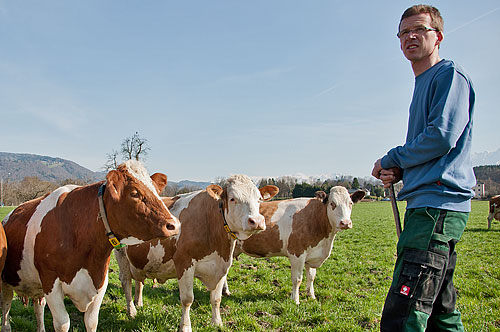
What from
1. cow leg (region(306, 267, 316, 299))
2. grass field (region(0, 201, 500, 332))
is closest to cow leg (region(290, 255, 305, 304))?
grass field (region(0, 201, 500, 332))

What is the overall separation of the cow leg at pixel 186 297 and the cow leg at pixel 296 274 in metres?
2.46

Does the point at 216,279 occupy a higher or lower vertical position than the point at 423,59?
lower

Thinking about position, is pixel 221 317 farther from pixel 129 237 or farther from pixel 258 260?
pixel 258 260

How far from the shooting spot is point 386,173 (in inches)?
105

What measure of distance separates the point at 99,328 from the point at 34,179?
3774 inches

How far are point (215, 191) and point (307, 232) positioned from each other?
3093 mm

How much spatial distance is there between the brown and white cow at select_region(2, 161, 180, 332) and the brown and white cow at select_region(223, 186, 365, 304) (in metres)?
4.07

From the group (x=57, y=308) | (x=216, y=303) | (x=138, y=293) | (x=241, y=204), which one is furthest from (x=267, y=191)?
(x=57, y=308)

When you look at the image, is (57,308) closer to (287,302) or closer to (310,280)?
(287,302)

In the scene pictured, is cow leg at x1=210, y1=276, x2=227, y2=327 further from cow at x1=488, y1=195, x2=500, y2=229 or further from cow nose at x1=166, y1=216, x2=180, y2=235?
cow at x1=488, y1=195, x2=500, y2=229

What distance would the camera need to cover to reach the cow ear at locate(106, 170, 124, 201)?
135 inches

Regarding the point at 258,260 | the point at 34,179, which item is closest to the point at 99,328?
the point at 258,260

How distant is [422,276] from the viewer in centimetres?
226

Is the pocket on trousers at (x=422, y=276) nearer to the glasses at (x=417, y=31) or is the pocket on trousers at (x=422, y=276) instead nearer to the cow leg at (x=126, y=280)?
the glasses at (x=417, y=31)
